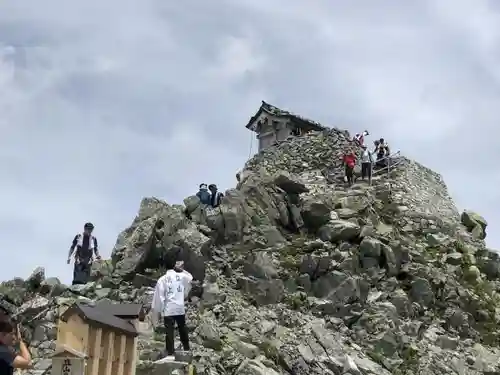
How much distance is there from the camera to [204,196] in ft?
71.2

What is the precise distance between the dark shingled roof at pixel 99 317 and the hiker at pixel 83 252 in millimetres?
9806

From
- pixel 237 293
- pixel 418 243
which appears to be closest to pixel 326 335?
pixel 237 293

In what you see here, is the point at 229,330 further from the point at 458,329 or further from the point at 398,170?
the point at 398,170

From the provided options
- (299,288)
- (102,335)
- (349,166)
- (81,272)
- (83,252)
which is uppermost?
A: (349,166)

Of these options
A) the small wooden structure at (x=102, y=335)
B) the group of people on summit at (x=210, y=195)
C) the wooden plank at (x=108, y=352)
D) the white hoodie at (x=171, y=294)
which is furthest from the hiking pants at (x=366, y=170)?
the wooden plank at (x=108, y=352)

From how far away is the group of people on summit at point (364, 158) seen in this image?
2919cm

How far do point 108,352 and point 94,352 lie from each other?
1.47 feet

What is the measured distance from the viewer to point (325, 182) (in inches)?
1147

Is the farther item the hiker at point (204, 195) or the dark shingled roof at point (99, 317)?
the hiker at point (204, 195)

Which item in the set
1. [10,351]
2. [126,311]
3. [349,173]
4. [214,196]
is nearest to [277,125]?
[349,173]

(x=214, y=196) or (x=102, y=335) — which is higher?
(x=214, y=196)

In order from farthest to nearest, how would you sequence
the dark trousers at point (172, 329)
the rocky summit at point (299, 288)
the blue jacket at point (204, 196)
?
1. the blue jacket at point (204, 196)
2. the rocky summit at point (299, 288)
3. the dark trousers at point (172, 329)

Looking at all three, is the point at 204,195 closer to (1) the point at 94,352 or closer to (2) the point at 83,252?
(2) the point at 83,252

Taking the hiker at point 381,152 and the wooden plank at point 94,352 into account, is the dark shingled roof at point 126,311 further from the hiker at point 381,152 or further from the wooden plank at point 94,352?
the hiker at point 381,152
